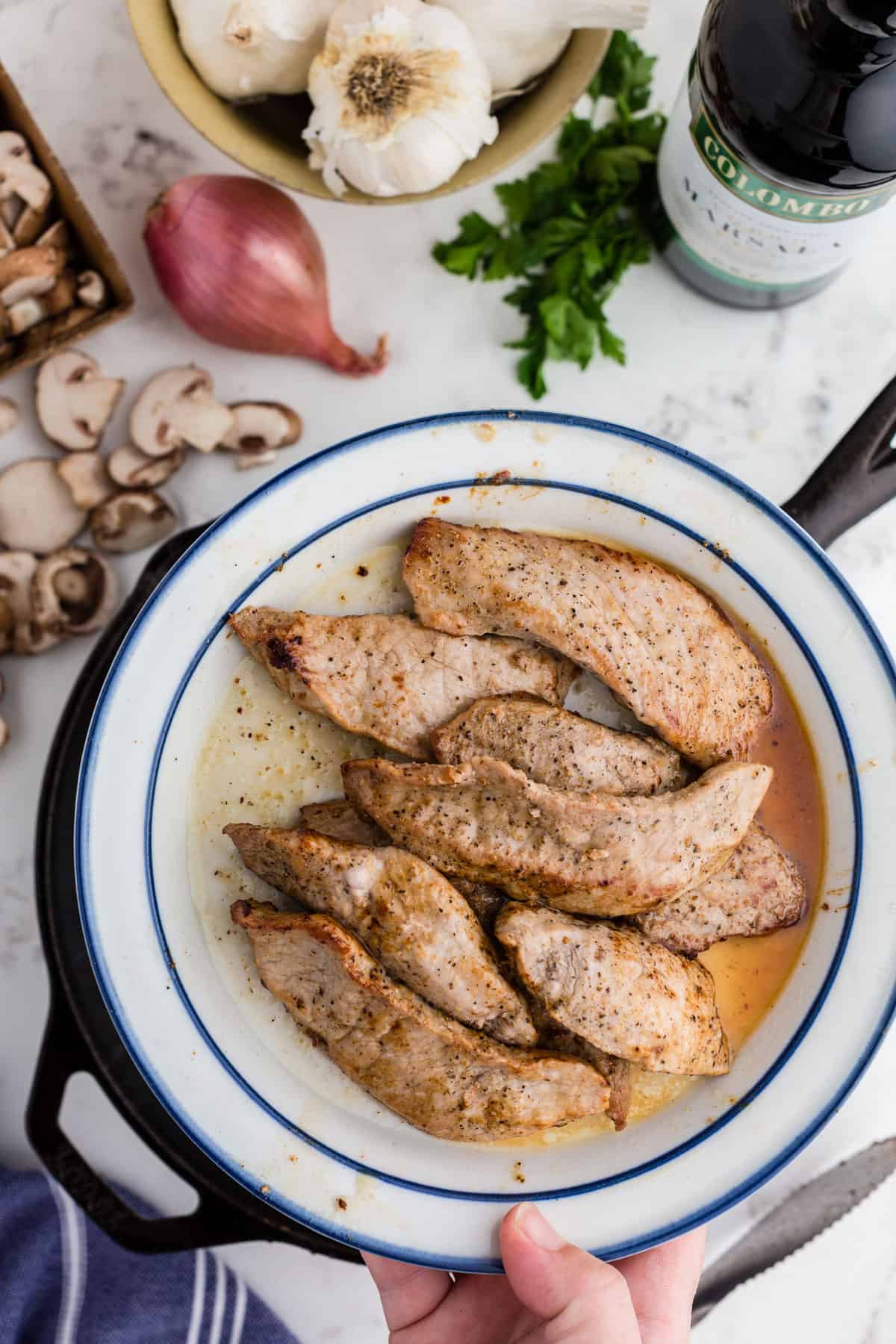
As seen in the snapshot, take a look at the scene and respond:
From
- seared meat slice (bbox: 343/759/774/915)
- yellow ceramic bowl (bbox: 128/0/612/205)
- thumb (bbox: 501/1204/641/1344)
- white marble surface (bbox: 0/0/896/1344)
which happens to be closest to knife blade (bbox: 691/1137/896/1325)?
white marble surface (bbox: 0/0/896/1344)

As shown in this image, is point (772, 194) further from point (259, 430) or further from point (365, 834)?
point (365, 834)

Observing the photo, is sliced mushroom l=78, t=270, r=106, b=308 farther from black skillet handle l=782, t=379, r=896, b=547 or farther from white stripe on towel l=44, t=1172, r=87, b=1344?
white stripe on towel l=44, t=1172, r=87, b=1344

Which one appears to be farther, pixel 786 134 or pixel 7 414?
pixel 7 414

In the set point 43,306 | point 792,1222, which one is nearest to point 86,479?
point 43,306

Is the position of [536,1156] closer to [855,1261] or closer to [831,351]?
[855,1261]

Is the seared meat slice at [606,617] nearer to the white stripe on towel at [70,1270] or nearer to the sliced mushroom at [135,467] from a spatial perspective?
the sliced mushroom at [135,467]

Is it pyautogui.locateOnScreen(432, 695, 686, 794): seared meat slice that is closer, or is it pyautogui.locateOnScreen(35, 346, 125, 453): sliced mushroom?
pyautogui.locateOnScreen(432, 695, 686, 794): seared meat slice
